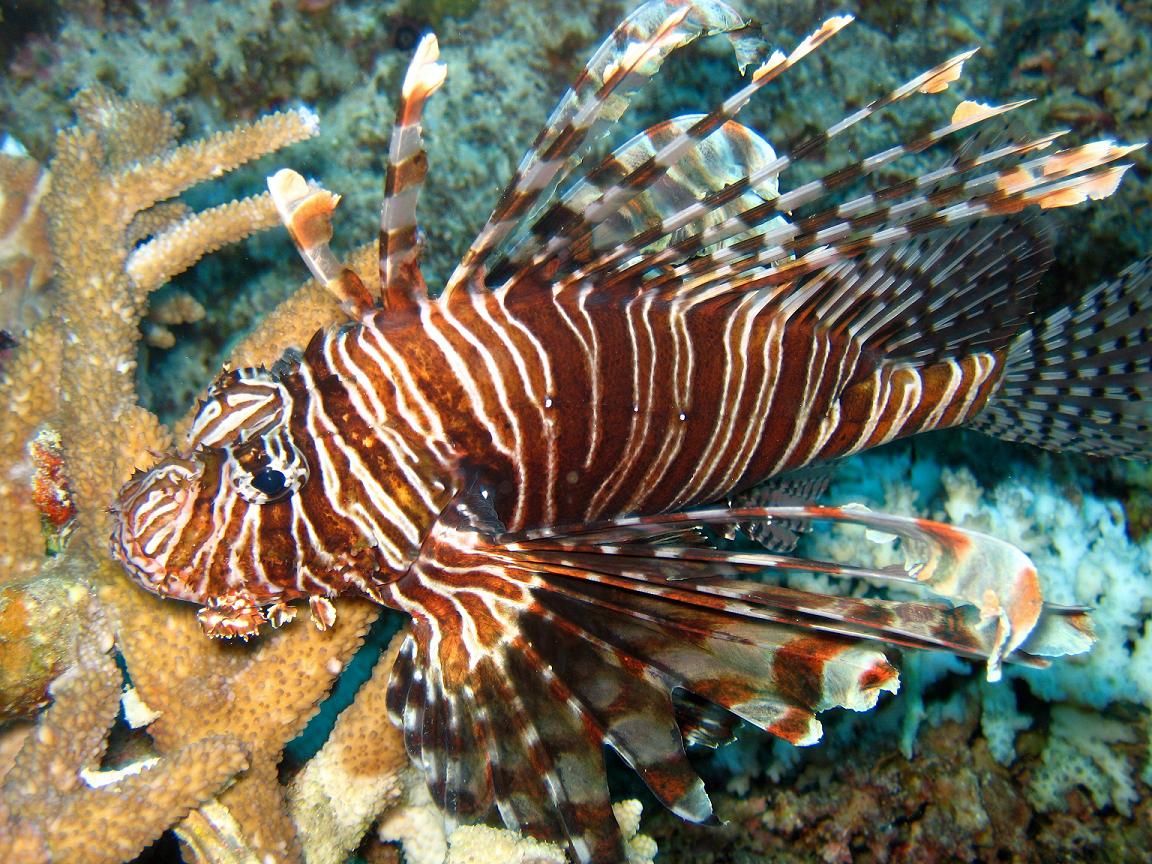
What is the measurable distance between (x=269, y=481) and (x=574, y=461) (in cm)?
96

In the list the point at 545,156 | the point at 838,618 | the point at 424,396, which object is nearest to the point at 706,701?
the point at 838,618

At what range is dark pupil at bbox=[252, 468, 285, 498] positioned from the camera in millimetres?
2225

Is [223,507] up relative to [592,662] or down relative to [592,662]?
up

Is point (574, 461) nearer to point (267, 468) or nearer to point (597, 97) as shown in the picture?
point (267, 468)

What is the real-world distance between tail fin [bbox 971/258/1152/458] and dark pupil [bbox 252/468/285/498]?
3.04 meters

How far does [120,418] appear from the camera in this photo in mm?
2619

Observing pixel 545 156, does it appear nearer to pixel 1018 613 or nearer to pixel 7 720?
pixel 1018 613

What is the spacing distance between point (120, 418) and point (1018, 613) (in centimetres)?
273

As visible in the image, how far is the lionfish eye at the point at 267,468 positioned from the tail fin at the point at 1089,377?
118 inches

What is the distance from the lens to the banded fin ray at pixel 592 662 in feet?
7.16

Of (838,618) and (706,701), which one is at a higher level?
(838,618)

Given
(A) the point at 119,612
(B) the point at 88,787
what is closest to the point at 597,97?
(A) the point at 119,612

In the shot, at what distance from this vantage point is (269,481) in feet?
7.34

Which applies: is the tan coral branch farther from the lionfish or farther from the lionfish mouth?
the lionfish mouth
